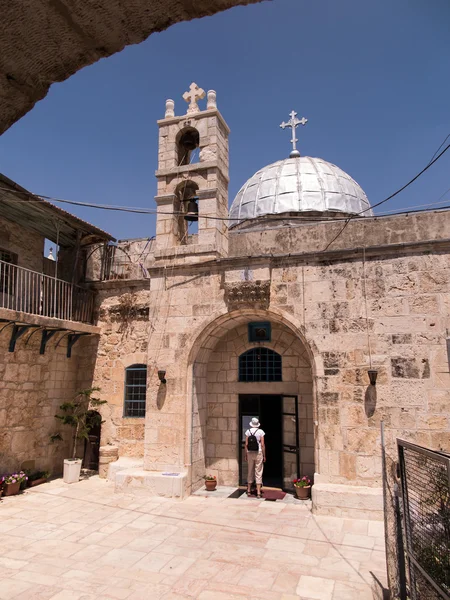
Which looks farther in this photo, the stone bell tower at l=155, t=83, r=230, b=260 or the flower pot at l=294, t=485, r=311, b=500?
the stone bell tower at l=155, t=83, r=230, b=260

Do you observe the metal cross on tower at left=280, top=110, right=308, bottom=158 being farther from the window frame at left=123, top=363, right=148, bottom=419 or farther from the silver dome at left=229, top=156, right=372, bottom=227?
the window frame at left=123, top=363, right=148, bottom=419

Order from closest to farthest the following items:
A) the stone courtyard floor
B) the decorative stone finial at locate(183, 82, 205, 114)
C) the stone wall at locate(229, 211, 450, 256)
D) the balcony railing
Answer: the stone courtyard floor < the stone wall at locate(229, 211, 450, 256) < the decorative stone finial at locate(183, 82, 205, 114) < the balcony railing

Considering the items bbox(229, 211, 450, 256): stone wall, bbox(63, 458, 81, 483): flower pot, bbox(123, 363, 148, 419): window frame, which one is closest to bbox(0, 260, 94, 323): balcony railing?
bbox(123, 363, 148, 419): window frame

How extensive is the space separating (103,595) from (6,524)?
Result: 328cm

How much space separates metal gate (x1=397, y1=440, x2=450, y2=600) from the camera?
10.5 ft

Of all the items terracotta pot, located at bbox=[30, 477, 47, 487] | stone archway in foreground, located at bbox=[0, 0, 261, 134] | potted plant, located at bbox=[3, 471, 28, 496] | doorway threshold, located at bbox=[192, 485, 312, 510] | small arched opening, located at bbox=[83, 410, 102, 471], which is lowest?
doorway threshold, located at bbox=[192, 485, 312, 510]

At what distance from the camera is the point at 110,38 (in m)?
1.81

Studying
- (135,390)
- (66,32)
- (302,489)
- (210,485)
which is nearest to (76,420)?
(135,390)

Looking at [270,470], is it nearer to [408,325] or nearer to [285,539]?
[285,539]

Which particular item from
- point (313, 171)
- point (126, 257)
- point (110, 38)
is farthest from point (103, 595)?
point (313, 171)

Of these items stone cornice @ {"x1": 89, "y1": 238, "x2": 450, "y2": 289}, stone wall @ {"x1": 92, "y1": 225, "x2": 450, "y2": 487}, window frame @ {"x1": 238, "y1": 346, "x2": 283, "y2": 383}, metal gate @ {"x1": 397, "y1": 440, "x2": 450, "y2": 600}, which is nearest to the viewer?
metal gate @ {"x1": 397, "y1": 440, "x2": 450, "y2": 600}

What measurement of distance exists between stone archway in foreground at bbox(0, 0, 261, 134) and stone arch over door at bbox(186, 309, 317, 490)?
7.32 meters

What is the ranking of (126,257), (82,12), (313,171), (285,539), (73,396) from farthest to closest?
(313,171) < (126,257) < (73,396) < (285,539) < (82,12)

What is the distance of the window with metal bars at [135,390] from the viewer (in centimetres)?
1080
